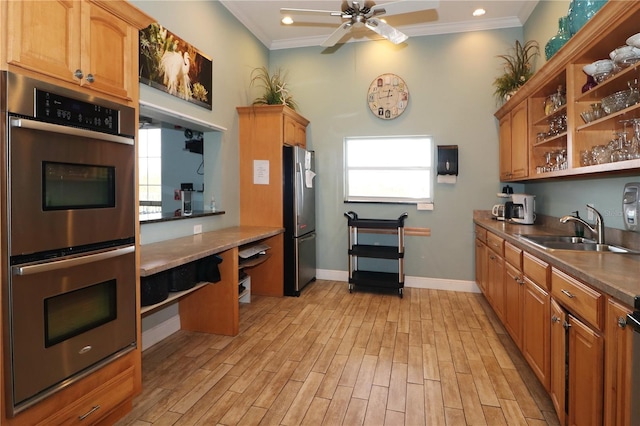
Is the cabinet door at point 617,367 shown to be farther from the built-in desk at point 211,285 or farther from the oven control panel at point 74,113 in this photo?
the oven control panel at point 74,113

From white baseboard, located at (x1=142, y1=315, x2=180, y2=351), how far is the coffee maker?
12.0 feet

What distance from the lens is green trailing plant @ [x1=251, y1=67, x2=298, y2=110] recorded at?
14.0 ft

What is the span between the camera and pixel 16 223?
135cm

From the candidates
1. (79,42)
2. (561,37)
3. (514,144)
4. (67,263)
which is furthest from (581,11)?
(67,263)

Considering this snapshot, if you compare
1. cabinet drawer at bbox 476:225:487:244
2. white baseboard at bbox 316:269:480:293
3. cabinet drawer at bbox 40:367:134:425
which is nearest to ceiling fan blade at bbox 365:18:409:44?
cabinet drawer at bbox 476:225:487:244

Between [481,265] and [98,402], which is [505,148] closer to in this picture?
[481,265]

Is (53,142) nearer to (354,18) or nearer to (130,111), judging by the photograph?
(130,111)

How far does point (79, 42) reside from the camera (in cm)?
160

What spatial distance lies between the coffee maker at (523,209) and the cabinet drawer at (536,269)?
1406 millimetres

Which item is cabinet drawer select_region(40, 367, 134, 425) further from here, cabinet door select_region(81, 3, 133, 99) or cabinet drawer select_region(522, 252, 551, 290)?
cabinet drawer select_region(522, 252, 551, 290)

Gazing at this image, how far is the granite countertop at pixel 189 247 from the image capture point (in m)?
2.10

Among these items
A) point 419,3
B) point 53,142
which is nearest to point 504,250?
point 419,3

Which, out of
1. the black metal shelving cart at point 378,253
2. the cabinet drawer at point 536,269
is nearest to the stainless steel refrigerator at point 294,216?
the black metal shelving cart at point 378,253

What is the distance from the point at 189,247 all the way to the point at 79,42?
1486mm
